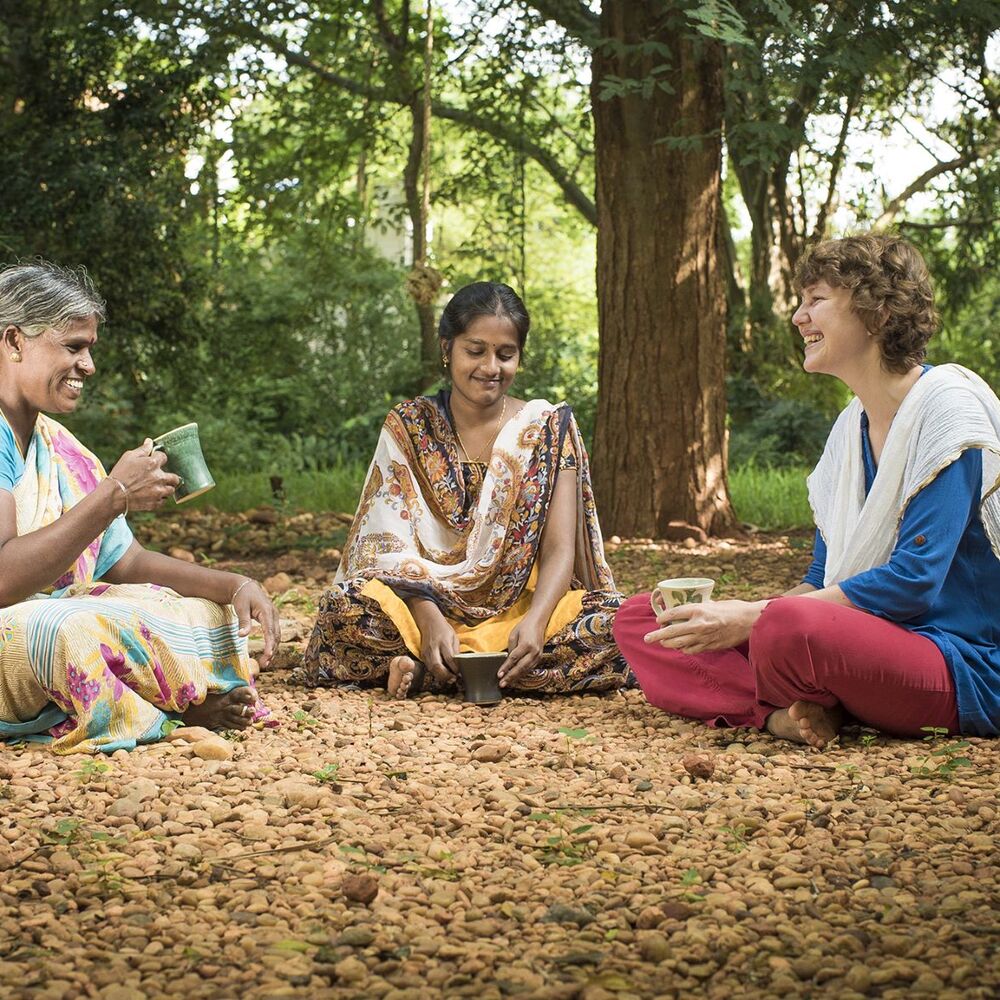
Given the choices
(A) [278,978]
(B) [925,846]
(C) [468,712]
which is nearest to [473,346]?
(C) [468,712]

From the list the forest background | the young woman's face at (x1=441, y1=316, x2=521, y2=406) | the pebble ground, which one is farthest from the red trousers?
the forest background

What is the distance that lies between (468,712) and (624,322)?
3970 mm

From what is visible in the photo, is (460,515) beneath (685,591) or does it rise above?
above

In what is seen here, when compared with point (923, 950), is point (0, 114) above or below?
above

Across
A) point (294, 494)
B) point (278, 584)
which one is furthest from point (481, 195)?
point (278, 584)

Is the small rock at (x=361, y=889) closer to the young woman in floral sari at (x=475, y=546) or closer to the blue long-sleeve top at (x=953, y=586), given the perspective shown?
the blue long-sleeve top at (x=953, y=586)

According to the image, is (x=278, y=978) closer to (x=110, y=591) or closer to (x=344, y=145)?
(x=110, y=591)

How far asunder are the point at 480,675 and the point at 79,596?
1316 mm

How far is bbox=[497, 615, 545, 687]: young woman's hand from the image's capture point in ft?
14.5

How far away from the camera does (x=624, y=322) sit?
25.6ft

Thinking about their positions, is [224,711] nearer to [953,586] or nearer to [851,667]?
[851,667]

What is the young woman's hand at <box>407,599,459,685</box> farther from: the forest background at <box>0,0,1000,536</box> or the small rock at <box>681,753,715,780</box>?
the forest background at <box>0,0,1000,536</box>

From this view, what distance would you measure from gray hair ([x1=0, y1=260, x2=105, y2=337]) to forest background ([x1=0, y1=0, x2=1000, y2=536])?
254 cm

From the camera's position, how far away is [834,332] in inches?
144
